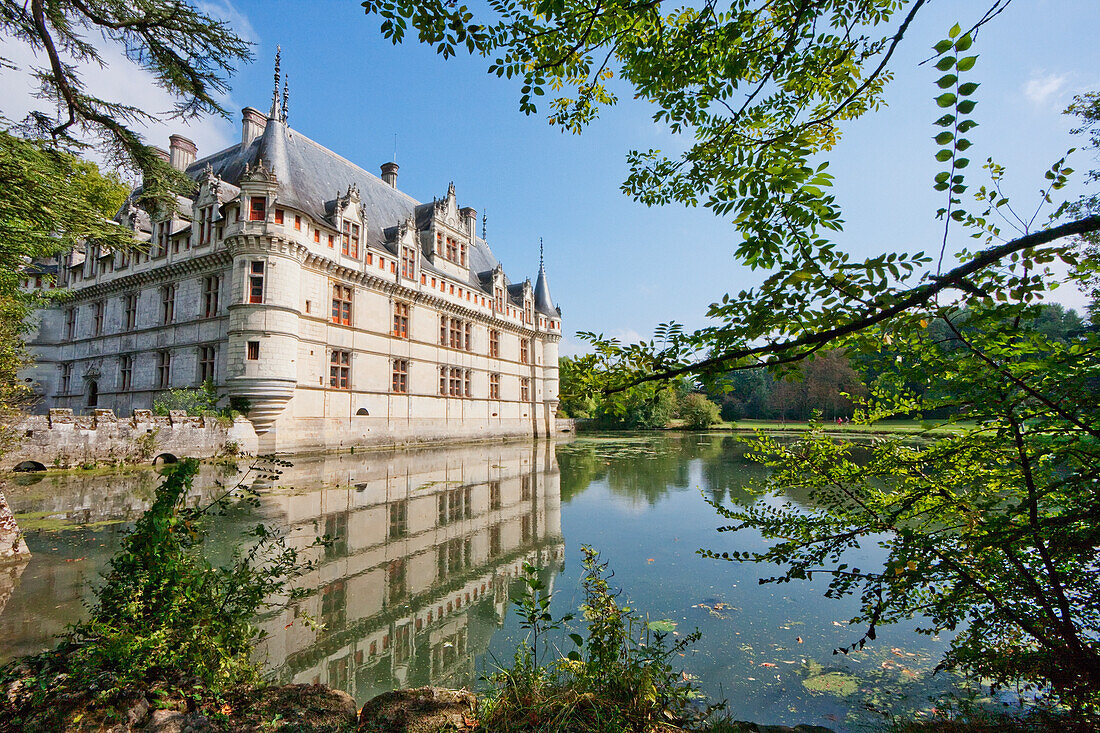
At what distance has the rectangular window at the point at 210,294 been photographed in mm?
18984

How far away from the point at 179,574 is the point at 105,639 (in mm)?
403

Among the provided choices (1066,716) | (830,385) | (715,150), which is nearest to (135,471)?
(715,150)

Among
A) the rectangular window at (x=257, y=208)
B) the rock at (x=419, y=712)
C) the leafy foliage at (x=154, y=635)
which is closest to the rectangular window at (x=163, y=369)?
the rectangular window at (x=257, y=208)

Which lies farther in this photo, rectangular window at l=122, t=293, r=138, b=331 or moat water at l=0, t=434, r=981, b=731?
rectangular window at l=122, t=293, r=138, b=331

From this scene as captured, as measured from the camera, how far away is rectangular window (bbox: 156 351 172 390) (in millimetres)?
19938

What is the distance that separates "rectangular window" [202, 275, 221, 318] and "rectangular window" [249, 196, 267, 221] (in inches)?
123

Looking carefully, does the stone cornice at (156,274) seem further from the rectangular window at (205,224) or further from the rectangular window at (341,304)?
the rectangular window at (341,304)

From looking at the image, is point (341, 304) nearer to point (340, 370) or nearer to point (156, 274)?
point (340, 370)

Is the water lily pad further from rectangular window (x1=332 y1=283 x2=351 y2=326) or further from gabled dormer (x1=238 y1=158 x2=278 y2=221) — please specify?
rectangular window (x1=332 y1=283 x2=351 y2=326)

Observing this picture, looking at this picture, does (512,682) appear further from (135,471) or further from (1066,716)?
(135,471)

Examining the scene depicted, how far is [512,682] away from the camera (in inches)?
109

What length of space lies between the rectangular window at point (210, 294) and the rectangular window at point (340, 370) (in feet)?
15.1

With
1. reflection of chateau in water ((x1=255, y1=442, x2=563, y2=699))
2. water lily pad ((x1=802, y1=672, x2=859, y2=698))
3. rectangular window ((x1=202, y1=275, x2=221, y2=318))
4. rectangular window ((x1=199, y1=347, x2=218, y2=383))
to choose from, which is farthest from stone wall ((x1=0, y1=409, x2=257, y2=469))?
water lily pad ((x1=802, y1=672, x2=859, y2=698))

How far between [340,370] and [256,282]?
4743 mm
